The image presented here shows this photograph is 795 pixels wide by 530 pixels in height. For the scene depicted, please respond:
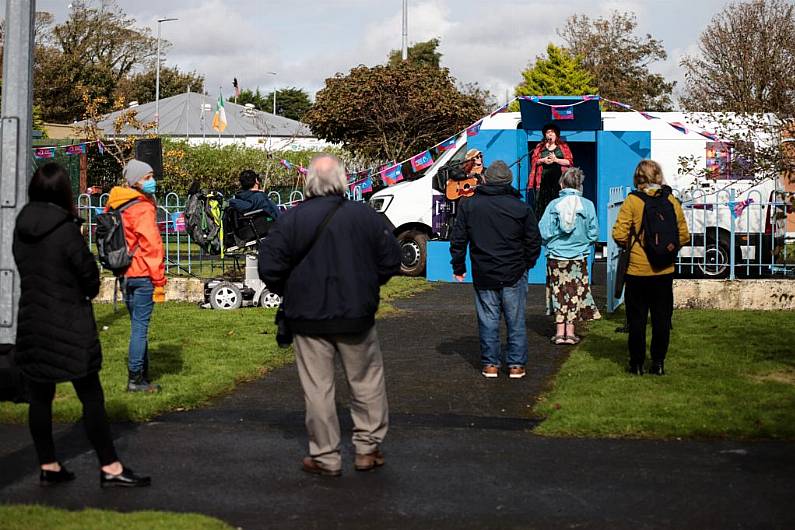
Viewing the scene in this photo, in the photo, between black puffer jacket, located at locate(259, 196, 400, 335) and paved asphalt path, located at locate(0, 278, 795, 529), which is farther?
black puffer jacket, located at locate(259, 196, 400, 335)

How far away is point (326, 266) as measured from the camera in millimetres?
6434

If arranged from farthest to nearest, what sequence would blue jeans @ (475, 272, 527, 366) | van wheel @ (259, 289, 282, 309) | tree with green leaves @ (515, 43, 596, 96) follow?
tree with green leaves @ (515, 43, 596, 96)
van wheel @ (259, 289, 282, 309)
blue jeans @ (475, 272, 527, 366)

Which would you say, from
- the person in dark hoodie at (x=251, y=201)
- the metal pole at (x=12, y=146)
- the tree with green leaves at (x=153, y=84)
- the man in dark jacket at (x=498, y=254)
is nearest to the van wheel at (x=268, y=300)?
the person in dark hoodie at (x=251, y=201)

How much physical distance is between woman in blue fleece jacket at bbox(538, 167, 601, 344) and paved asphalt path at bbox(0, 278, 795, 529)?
2.79m

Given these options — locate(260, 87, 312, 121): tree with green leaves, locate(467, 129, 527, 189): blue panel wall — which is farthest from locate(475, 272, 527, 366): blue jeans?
locate(260, 87, 312, 121): tree with green leaves

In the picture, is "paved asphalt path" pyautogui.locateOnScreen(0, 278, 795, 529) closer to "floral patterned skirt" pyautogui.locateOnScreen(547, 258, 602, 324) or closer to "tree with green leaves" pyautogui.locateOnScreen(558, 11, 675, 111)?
"floral patterned skirt" pyautogui.locateOnScreen(547, 258, 602, 324)

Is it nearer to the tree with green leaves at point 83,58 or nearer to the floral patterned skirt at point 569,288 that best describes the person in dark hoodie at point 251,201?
the floral patterned skirt at point 569,288

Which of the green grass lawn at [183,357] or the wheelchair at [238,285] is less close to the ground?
the wheelchair at [238,285]

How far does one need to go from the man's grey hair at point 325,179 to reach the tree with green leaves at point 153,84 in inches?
2608

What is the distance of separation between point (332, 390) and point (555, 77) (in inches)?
1371

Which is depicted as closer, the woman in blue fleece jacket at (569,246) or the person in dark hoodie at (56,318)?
the person in dark hoodie at (56,318)

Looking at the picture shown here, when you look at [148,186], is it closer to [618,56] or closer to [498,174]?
[498,174]

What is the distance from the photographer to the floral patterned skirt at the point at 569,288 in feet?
37.9

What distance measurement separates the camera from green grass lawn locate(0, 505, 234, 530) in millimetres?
5285
